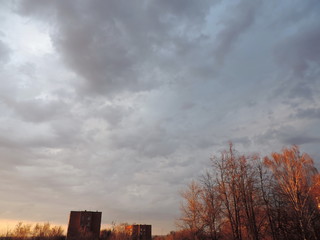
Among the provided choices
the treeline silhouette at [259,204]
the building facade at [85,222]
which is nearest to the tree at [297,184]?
the treeline silhouette at [259,204]

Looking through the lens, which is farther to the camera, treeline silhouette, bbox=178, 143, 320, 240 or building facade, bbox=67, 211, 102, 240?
building facade, bbox=67, 211, 102, 240

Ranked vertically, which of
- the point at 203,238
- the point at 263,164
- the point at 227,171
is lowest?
the point at 203,238

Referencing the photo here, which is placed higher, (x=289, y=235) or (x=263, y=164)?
(x=263, y=164)

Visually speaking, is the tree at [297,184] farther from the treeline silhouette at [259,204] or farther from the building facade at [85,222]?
the building facade at [85,222]

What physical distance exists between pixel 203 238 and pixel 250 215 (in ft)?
41.8

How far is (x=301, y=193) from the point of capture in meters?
37.8

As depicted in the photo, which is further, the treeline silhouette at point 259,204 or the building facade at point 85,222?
the building facade at point 85,222

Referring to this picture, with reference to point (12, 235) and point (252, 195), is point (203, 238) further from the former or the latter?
point (12, 235)

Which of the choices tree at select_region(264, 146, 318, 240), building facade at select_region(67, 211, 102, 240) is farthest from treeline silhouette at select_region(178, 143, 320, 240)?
building facade at select_region(67, 211, 102, 240)

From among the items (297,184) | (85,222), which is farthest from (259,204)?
(85,222)

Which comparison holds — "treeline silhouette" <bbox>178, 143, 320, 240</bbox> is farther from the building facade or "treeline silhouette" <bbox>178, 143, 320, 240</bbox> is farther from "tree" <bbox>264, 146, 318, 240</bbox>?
the building facade

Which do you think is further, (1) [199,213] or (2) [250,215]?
(1) [199,213]

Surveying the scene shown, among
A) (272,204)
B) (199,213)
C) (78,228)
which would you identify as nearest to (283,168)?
(272,204)

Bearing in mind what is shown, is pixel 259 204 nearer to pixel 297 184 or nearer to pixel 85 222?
pixel 297 184
